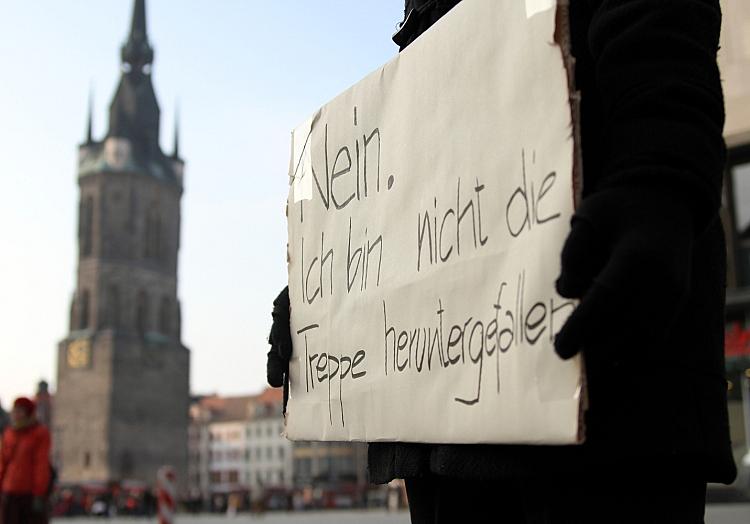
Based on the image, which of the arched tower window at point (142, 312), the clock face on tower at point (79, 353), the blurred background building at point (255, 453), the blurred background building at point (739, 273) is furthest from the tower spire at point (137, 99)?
the blurred background building at point (739, 273)

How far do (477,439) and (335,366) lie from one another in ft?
1.94

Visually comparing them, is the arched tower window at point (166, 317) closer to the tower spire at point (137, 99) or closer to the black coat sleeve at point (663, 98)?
the tower spire at point (137, 99)

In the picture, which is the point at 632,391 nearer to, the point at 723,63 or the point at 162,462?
the point at 723,63

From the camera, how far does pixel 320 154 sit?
7.89 ft

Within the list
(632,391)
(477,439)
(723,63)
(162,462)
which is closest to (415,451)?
(477,439)

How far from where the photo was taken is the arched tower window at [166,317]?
8156cm

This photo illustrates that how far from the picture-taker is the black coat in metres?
1.43

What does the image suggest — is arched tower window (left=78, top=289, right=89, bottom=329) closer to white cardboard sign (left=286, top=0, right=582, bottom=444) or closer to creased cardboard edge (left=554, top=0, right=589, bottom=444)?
white cardboard sign (left=286, top=0, right=582, bottom=444)

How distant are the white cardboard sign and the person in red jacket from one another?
20.7 feet

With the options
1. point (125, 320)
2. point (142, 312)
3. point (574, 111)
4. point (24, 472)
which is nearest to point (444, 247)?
point (574, 111)

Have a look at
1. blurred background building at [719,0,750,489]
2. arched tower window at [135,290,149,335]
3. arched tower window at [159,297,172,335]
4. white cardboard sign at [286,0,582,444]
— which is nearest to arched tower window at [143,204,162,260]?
arched tower window at [135,290,149,335]

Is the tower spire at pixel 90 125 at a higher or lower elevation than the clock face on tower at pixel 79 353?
higher

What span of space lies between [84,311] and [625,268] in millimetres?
81920

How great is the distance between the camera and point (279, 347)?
2.41m
